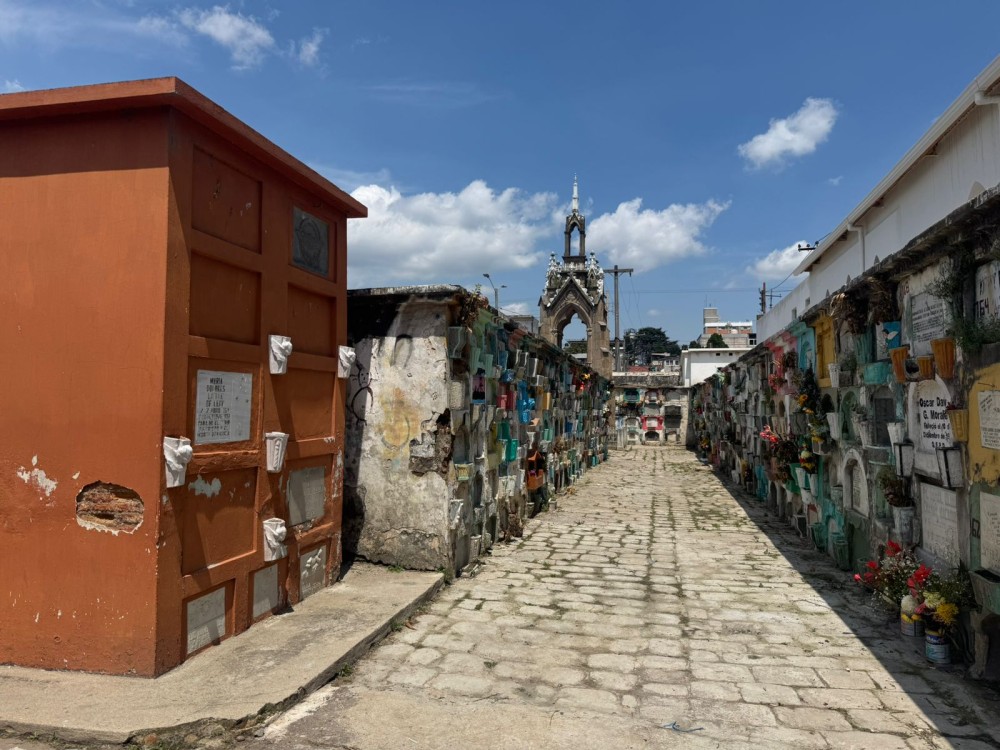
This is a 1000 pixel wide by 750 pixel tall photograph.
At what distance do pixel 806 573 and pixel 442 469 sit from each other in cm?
380

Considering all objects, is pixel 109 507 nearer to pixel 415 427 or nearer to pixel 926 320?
pixel 415 427

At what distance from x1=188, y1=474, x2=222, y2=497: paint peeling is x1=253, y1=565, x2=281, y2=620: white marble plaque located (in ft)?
2.45

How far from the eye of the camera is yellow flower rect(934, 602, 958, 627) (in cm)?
394

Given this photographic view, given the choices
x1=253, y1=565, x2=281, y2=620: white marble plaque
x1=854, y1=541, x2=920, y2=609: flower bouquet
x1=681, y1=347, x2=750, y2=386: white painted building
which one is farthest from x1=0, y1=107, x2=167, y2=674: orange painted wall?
x1=681, y1=347, x2=750, y2=386: white painted building

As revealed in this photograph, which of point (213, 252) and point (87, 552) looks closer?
point (87, 552)

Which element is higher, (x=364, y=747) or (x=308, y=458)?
(x=308, y=458)

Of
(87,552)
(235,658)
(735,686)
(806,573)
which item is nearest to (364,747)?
(235,658)

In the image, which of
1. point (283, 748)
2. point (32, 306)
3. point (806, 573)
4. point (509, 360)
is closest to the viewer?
point (283, 748)

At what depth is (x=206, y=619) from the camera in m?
3.98

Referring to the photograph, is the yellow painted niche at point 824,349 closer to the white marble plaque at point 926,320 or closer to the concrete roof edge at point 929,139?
the white marble plaque at point 926,320

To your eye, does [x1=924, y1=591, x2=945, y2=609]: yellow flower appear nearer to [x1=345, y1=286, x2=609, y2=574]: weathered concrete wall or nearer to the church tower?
[x1=345, y1=286, x2=609, y2=574]: weathered concrete wall

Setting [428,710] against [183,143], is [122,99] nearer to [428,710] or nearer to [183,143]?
[183,143]

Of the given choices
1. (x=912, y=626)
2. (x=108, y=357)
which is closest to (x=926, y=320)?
(x=912, y=626)

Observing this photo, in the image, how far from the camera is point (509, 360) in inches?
320
